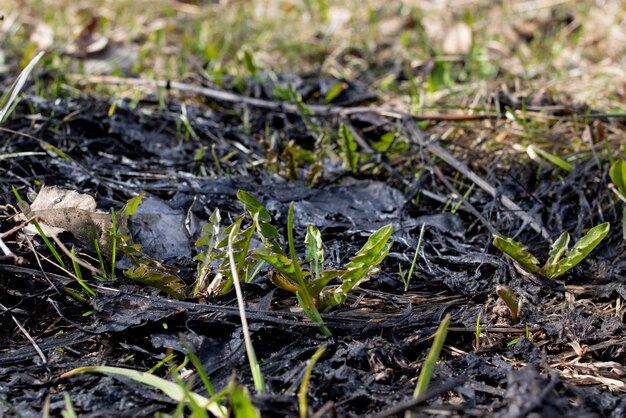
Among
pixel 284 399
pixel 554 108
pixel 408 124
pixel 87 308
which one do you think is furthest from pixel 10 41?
pixel 284 399

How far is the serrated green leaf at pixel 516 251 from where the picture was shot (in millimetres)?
1701

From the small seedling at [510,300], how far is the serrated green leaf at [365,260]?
0.29 metres

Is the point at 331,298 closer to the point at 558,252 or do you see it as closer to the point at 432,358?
the point at 432,358

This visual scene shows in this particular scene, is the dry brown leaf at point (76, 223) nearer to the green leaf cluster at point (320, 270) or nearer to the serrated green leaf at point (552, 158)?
the green leaf cluster at point (320, 270)

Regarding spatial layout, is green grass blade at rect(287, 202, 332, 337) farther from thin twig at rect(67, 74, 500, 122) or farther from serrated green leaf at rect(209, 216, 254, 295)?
thin twig at rect(67, 74, 500, 122)

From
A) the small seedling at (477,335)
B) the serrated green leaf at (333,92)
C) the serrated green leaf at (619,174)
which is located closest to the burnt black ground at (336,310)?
the small seedling at (477,335)

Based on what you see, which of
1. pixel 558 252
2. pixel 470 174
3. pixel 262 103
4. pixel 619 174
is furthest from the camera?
pixel 262 103

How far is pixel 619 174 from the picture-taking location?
1.98 metres

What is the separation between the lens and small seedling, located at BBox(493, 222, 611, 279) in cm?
171

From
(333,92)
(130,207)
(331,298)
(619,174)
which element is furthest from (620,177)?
(130,207)

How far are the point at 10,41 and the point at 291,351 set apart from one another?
310 cm

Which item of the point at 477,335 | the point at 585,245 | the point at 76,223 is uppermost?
the point at 76,223

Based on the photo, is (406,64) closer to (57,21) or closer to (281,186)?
(281,186)

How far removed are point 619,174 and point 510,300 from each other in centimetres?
70
